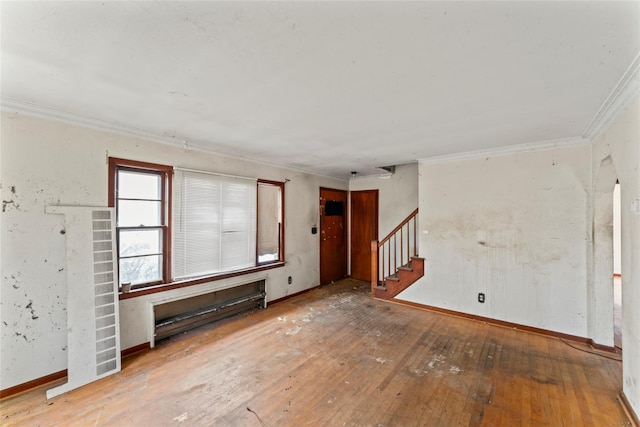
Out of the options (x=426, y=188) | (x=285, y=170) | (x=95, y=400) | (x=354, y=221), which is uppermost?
(x=285, y=170)

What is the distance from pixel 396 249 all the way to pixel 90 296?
4828 millimetres

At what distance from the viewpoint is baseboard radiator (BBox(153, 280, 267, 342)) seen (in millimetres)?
3250

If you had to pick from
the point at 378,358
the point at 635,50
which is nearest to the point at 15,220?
the point at 378,358

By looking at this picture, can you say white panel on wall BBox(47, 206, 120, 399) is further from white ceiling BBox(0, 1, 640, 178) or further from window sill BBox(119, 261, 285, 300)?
white ceiling BBox(0, 1, 640, 178)

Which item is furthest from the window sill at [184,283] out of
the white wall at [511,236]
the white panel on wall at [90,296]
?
the white wall at [511,236]

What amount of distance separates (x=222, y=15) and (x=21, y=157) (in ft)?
8.14

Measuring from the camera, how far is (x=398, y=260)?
541 cm

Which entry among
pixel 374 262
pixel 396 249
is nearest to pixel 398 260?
pixel 396 249

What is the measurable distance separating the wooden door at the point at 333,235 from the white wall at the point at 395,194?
0.78 m

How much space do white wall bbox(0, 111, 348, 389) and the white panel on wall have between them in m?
Result: 0.13

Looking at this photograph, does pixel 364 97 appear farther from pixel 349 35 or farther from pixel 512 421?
pixel 512 421

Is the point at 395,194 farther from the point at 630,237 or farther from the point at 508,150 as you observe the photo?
the point at 630,237

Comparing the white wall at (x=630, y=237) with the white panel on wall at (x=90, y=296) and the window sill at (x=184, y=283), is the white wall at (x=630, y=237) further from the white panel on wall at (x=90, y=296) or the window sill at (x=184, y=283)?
the white panel on wall at (x=90, y=296)

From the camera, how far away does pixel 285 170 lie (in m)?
4.84
